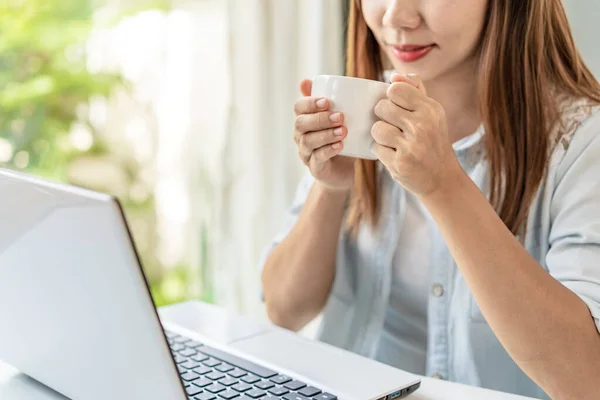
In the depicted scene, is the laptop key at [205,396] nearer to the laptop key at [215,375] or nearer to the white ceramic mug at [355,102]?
the laptop key at [215,375]

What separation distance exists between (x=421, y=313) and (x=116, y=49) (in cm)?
121

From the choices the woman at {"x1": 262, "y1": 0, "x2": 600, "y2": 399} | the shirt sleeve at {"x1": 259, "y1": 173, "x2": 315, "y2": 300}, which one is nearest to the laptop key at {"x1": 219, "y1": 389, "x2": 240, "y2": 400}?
the woman at {"x1": 262, "y1": 0, "x2": 600, "y2": 399}

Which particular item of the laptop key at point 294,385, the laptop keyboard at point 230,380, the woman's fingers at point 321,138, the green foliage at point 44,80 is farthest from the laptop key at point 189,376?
the green foliage at point 44,80

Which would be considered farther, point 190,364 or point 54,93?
point 54,93

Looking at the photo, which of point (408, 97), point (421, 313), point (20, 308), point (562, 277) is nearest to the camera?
point (20, 308)

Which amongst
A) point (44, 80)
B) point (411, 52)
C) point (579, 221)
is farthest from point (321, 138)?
point (44, 80)

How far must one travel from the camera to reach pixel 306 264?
1171mm

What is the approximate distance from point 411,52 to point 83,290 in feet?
2.02

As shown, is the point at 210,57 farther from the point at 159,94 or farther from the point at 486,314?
the point at 486,314

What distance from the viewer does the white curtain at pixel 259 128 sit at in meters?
1.81

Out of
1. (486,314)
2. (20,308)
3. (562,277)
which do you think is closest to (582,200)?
(562,277)

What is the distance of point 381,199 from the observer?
1212 millimetres

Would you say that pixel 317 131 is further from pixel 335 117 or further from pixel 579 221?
pixel 579 221

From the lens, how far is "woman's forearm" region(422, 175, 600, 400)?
2.59ft
